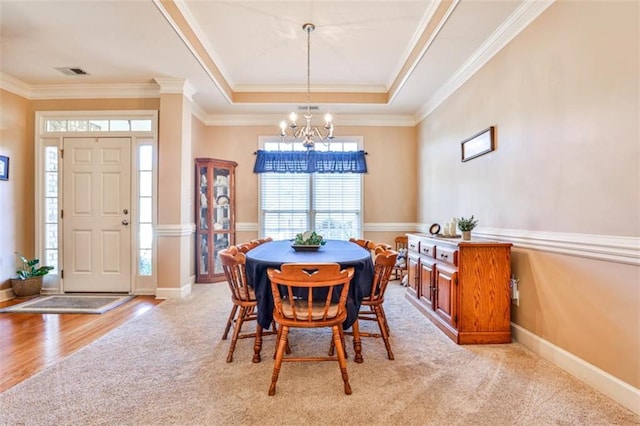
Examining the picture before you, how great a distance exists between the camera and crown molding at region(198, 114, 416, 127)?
5395 millimetres

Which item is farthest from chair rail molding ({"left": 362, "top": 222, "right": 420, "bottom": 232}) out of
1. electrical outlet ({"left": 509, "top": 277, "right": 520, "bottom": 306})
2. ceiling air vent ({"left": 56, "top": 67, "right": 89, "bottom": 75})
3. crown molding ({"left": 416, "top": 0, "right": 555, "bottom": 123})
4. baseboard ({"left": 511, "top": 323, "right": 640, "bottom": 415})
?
ceiling air vent ({"left": 56, "top": 67, "right": 89, "bottom": 75})

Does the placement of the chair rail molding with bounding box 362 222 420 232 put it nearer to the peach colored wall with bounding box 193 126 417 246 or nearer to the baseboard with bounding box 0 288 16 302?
the peach colored wall with bounding box 193 126 417 246

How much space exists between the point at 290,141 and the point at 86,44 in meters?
2.98

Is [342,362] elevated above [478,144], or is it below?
below

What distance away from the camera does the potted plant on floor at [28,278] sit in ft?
13.3

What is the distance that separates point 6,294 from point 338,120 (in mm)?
5268

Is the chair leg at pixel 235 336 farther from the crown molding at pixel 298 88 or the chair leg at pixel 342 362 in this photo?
the crown molding at pixel 298 88

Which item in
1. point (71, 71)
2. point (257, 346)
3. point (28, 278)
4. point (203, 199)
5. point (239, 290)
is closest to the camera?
point (257, 346)

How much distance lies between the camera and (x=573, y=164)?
212cm

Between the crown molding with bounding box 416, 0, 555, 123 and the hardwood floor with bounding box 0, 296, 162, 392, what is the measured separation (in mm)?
4542

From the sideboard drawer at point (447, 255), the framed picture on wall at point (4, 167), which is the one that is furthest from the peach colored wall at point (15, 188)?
the sideboard drawer at point (447, 255)

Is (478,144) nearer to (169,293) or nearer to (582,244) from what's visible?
(582,244)

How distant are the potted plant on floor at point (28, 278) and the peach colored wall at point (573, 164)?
5.55 metres

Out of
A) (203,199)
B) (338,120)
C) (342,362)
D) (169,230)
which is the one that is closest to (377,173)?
(338,120)
